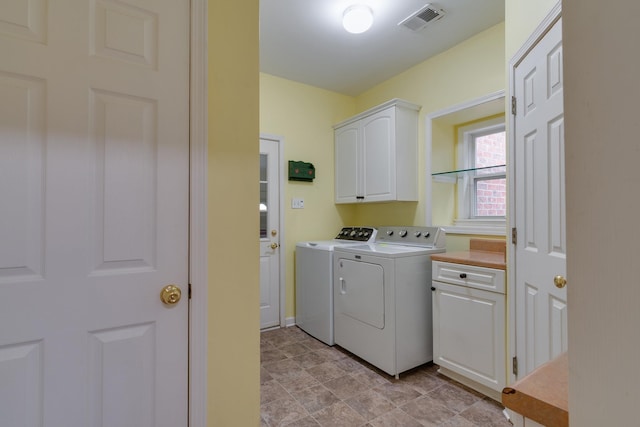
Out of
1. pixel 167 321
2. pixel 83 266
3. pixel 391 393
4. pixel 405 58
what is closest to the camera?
pixel 83 266

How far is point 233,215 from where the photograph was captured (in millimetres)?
1189

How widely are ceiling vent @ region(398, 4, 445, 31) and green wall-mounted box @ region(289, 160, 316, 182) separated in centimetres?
157

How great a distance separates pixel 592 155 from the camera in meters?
0.36

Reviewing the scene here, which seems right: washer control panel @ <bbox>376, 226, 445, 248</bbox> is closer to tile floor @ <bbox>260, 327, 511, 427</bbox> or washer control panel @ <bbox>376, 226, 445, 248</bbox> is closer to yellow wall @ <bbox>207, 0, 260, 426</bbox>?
tile floor @ <bbox>260, 327, 511, 427</bbox>

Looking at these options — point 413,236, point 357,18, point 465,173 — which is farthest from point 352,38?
point 413,236

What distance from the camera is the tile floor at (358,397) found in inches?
69.8

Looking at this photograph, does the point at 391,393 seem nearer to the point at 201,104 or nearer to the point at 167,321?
the point at 167,321

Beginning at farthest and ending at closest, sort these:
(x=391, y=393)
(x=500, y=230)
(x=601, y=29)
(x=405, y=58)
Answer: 1. (x=405, y=58)
2. (x=500, y=230)
3. (x=391, y=393)
4. (x=601, y=29)

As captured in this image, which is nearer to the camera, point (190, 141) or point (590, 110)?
A: point (590, 110)

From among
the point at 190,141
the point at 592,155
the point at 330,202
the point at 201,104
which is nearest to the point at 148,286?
the point at 190,141

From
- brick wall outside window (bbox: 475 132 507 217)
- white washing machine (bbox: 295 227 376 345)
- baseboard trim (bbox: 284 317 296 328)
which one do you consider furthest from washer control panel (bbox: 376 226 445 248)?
baseboard trim (bbox: 284 317 296 328)

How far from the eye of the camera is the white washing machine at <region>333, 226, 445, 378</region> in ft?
7.27

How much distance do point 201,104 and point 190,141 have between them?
0.14 m

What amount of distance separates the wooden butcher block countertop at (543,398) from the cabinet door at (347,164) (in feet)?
9.04
